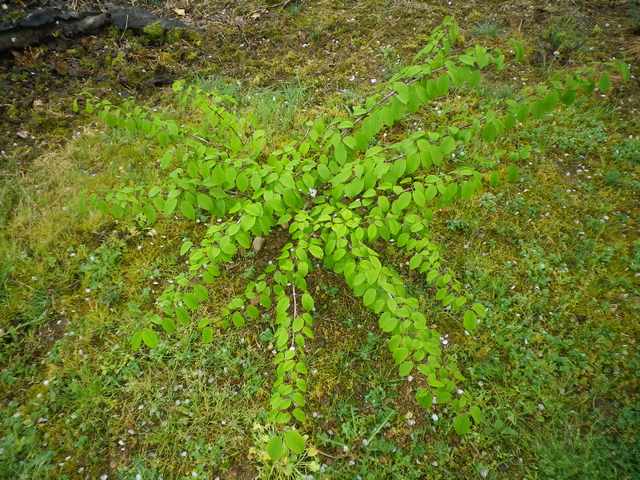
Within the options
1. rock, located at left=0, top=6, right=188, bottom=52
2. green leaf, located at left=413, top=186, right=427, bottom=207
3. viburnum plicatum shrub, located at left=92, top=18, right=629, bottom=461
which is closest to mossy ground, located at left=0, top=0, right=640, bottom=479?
rock, located at left=0, top=6, right=188, bottom=52

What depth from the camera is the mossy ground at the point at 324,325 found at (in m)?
2.40

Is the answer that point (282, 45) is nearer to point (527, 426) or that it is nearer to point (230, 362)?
point (230, 362)

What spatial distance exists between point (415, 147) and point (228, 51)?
417 cm

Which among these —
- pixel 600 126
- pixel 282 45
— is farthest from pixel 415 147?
pixel 282 45

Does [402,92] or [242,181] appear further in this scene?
[242,181]

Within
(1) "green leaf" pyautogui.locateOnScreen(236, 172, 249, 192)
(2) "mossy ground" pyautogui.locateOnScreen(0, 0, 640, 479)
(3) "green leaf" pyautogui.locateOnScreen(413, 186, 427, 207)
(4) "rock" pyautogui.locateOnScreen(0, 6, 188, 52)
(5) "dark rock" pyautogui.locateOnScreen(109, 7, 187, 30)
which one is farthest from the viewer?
(5) "dark rock" pyautogui.locateOnScreen(109, 7, 187, 30)

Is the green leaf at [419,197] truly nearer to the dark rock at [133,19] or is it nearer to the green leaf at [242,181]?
the green leaf at [242,181]

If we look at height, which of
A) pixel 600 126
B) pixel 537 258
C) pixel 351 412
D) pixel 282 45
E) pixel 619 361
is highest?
pixel 282 45

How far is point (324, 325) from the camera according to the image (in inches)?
115

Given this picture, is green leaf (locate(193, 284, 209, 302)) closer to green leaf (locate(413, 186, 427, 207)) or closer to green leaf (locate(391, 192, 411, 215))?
green leaf (locate(391, 192, 411, 215))

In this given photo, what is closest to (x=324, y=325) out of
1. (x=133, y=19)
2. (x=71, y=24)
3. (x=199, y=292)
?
(x=199, y=292)

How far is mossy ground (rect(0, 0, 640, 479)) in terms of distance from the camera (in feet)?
7.86

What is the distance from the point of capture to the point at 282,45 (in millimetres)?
5293

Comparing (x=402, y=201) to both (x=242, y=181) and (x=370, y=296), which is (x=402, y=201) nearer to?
(x=370, y=296)
